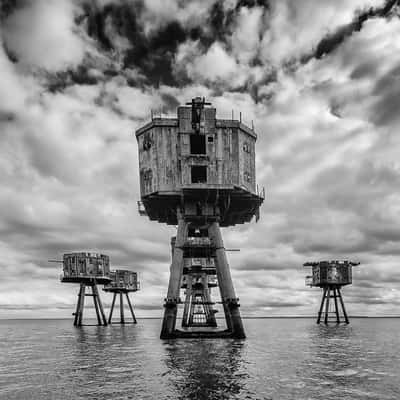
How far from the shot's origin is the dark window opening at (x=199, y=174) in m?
33.5

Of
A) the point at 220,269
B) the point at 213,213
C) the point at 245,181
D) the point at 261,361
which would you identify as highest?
the point at 245,181

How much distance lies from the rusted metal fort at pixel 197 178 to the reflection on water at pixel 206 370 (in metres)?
3.34

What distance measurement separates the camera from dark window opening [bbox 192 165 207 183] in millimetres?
33509

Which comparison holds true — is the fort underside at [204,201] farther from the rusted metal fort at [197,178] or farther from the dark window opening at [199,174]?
the dark window opening at [199,174]

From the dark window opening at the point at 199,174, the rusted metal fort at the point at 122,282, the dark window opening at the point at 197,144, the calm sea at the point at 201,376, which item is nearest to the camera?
the calm sea at the point at 201,376

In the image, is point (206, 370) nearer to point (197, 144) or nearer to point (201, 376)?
point (201, 376)

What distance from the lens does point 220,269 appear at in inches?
1277

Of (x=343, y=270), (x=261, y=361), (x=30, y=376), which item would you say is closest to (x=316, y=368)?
(x=261, y=361)

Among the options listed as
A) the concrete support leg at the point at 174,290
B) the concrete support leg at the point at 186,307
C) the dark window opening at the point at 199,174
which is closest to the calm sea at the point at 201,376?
the concrete support leg at the point at 174,290

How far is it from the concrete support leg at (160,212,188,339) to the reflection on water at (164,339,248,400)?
1.71 metres

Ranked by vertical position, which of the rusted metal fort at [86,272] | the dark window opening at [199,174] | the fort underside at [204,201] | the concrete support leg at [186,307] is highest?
the dark window opening at [199,174]

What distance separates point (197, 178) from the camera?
34.1m

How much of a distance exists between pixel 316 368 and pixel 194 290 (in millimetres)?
47572

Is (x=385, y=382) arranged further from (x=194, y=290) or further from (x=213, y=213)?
(x=194, y=290)
